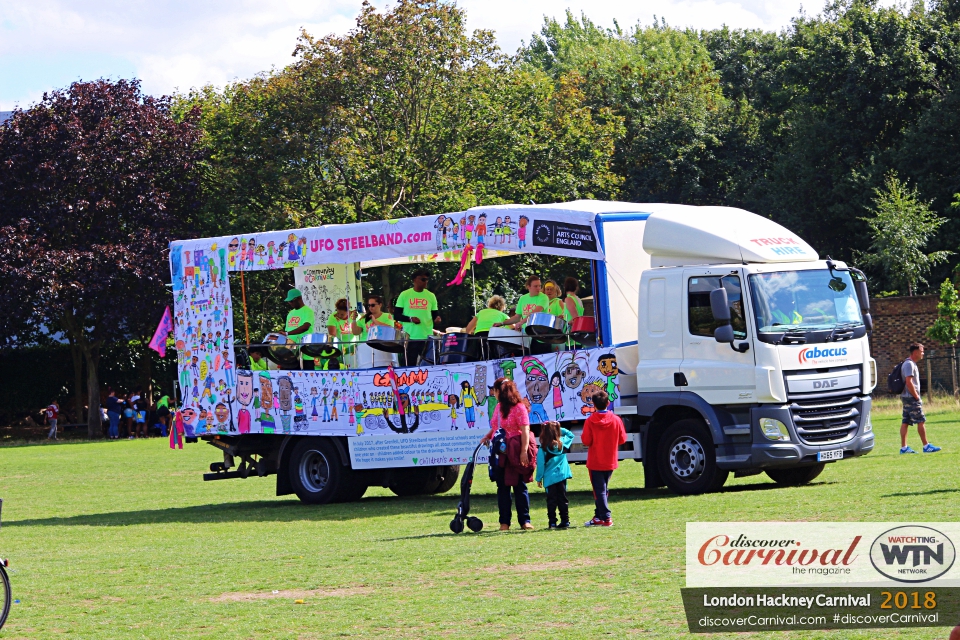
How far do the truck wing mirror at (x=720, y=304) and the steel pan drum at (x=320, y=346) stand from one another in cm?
564

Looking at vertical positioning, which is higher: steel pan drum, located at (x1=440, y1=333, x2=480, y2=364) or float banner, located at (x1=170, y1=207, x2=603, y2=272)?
float banner, located at (x1=170, y1=207, x2=603, y2=272)

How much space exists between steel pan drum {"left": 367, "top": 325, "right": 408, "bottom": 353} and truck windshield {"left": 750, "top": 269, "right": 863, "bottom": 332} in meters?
4.97

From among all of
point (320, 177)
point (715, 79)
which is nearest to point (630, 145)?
point (715, 79)

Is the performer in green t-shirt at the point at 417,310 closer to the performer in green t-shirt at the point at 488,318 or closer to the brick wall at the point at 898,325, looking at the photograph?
the performer in green t-shirt at the point at 488,318

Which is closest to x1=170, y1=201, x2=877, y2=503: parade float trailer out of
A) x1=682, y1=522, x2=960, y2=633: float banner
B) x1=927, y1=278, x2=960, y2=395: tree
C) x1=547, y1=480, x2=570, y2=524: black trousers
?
x1=547, y1=480, x2=570, y2=524: black trousers

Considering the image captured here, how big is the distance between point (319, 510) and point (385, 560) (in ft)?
20.4

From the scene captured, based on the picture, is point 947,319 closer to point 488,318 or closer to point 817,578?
point 488,318

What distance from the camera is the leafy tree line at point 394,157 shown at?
42.8 meters

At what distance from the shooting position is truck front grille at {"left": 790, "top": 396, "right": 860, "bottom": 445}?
54.3ft

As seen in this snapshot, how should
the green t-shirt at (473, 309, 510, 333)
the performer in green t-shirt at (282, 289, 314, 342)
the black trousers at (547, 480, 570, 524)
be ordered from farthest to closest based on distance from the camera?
the performer in green t-shirt at (282, 289, 314, 342) → the green t-shirt at (473, 309, 510, 333) → the black trousers at (547, 480, 570, 524)

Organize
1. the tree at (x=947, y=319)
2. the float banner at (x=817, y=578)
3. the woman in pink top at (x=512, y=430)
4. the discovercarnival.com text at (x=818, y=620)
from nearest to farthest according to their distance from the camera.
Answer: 1. the float banner at (x=817, y=578)
2. the discovercarnival.com text at (x=818, y=620)
3. the woman in pink top at (x=512, y=430)
4. the tree at (x=947, y=319)

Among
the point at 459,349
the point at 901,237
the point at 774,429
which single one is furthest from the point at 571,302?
the point at 901,237

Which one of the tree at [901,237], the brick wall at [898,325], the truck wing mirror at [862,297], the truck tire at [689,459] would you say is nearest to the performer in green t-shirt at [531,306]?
the truck tire at [689,459]

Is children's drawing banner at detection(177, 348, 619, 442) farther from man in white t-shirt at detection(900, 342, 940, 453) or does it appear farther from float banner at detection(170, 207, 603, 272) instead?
man in white t-shirt at detection(900, 342, 940, 453)
